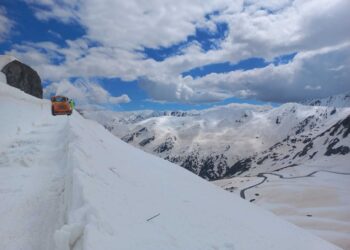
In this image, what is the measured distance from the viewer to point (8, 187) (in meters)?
13.9

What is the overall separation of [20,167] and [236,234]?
11345mm

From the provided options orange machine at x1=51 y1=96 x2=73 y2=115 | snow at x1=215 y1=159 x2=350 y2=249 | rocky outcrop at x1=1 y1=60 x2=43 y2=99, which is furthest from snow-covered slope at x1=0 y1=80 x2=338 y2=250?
rocky outcrop at x1=1 y1=60 x2=43 y2=99

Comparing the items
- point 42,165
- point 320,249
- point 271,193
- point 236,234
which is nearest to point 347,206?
point 271,193

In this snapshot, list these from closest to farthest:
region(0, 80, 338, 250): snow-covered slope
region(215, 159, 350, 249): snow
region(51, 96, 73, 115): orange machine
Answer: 1. region(0, 80, 338, 250): snow-covered slope
2. region(51, 96, 73, 115): orange machine
3. region(215, 159, 350, 249): snow

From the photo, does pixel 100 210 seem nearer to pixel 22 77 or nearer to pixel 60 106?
pixel 60 106

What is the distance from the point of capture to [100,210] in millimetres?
11531

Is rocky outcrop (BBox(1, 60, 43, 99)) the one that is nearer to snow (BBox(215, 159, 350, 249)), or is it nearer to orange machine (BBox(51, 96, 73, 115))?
orange machine (BBox(51, 96, 73, 115))

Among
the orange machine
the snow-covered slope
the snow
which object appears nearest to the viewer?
the snow-covered slope

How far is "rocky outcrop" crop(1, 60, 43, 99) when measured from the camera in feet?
291

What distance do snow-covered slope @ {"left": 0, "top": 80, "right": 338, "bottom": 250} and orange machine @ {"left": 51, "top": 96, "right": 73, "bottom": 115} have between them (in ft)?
59.3

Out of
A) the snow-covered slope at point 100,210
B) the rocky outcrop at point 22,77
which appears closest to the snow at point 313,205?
the snow-covered slope at point 100,210

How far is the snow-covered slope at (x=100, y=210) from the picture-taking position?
33.8ft

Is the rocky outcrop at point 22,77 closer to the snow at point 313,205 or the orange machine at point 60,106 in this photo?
the orange machine at point 60,106

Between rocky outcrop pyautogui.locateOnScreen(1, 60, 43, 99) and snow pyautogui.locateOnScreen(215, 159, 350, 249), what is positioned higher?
A: rocky outcrop pyautogui.locateOnScreen(1, 60, 43, 99)
